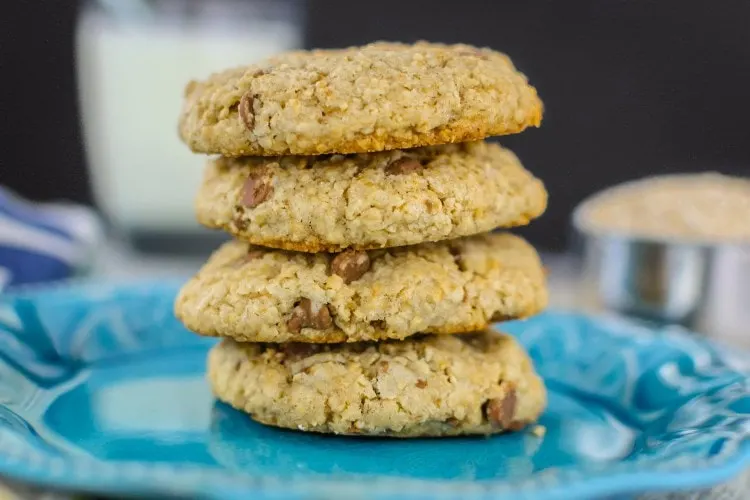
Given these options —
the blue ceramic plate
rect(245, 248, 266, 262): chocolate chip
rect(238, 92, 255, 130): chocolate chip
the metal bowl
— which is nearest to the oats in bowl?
the metal bowl

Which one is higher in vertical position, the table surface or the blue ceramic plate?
the blue ceramic plate

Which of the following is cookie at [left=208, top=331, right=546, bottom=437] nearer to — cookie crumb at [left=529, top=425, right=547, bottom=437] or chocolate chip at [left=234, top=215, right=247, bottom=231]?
cookie crumb at [left=529, top=425, right=547, bottom=437]

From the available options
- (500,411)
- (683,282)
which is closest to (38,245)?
(500,411)

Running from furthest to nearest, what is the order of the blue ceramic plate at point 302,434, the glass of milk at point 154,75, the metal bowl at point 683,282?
the glass of milk at point 154,75, the metal bowl at point 683,282, the blue ceramic plate at point 302,434

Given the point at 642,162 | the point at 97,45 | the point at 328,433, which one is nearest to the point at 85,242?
the point at 97,45

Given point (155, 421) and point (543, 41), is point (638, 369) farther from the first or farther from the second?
point (543, 41)

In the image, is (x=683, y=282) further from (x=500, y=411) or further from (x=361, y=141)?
(x=361, y=141)

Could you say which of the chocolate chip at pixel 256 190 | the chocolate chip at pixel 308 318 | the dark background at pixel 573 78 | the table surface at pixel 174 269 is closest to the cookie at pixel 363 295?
the chocolate chip at pixel 308 318

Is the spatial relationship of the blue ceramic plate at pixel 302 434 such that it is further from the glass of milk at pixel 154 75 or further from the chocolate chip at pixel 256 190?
the glass of milk at pixel 154 75
